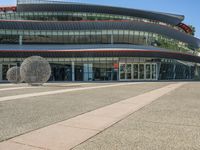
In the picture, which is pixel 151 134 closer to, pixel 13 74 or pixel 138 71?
pixel 13 74

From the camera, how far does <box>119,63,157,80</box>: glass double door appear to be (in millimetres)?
40000

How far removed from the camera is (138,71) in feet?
132

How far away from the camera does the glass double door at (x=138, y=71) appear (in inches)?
1575

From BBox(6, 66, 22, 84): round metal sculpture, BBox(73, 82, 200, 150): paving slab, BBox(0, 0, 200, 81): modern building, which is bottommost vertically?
BBox(73, 82, 200, 150): paving slab

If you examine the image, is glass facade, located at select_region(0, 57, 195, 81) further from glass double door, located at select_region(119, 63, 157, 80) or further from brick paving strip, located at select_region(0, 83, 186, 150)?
brick paving strip, located at select_region(0, 83, 186, 150)

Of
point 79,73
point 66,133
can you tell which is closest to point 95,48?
point 79,73

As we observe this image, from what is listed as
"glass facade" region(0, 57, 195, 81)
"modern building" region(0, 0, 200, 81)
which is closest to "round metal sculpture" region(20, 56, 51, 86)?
"modern building" region(0, 0, 200, 81)

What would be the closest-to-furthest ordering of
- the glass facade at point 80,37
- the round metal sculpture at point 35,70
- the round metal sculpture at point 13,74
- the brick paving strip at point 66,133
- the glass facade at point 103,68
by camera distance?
the brick paving strip at point 66,133
the round metal sculpture at point 35,70
the round metal sculpture at point 13,74
the glass facade at point 103,68
the glass facade at point 80,37

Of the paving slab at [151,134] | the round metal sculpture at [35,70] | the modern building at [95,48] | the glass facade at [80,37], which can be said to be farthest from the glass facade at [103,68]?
the paving slab at [151,134]

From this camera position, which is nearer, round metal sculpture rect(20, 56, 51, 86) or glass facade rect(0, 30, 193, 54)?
round metal sculpture rect(20, 56, 51, 86)

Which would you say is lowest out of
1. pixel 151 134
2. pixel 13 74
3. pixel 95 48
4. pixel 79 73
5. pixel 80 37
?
pixel 151 134

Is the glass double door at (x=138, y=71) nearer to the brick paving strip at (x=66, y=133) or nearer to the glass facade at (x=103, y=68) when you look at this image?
the glass facade at (x=103, y=68)

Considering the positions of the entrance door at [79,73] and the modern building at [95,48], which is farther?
the entrance door at [79,73]

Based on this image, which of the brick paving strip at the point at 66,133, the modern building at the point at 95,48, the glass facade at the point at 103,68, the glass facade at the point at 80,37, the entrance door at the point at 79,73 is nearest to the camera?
the brick paving strip at the point at 66,133
